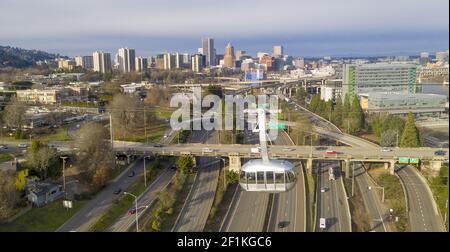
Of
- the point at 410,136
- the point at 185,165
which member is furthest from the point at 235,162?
the point at 410,136

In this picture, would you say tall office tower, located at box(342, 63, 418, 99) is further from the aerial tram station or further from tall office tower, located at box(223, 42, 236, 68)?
tall office tower, located at box(223, 42, 236, 68)

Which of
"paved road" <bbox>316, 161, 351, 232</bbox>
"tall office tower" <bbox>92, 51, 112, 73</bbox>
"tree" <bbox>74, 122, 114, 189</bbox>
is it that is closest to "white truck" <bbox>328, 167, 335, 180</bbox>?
"paved road" <bbox>316, 161, 351, 232</bbox>

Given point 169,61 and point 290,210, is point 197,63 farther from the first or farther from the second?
point 290,210

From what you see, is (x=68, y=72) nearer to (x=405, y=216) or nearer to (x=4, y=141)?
(x=4, y=141)

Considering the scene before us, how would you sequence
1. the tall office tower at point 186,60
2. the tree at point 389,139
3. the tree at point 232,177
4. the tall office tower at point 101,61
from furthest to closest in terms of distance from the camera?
the tall office tower at point 186,60 → the tall office tower at point 101,61 → the tree at point 389,139 → the tree at point 232,177

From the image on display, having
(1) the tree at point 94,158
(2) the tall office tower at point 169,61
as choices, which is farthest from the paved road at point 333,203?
(2) the tall office tower at point 169,61

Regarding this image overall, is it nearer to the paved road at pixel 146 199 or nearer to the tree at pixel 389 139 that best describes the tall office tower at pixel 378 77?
the tree at pixel 389 139
